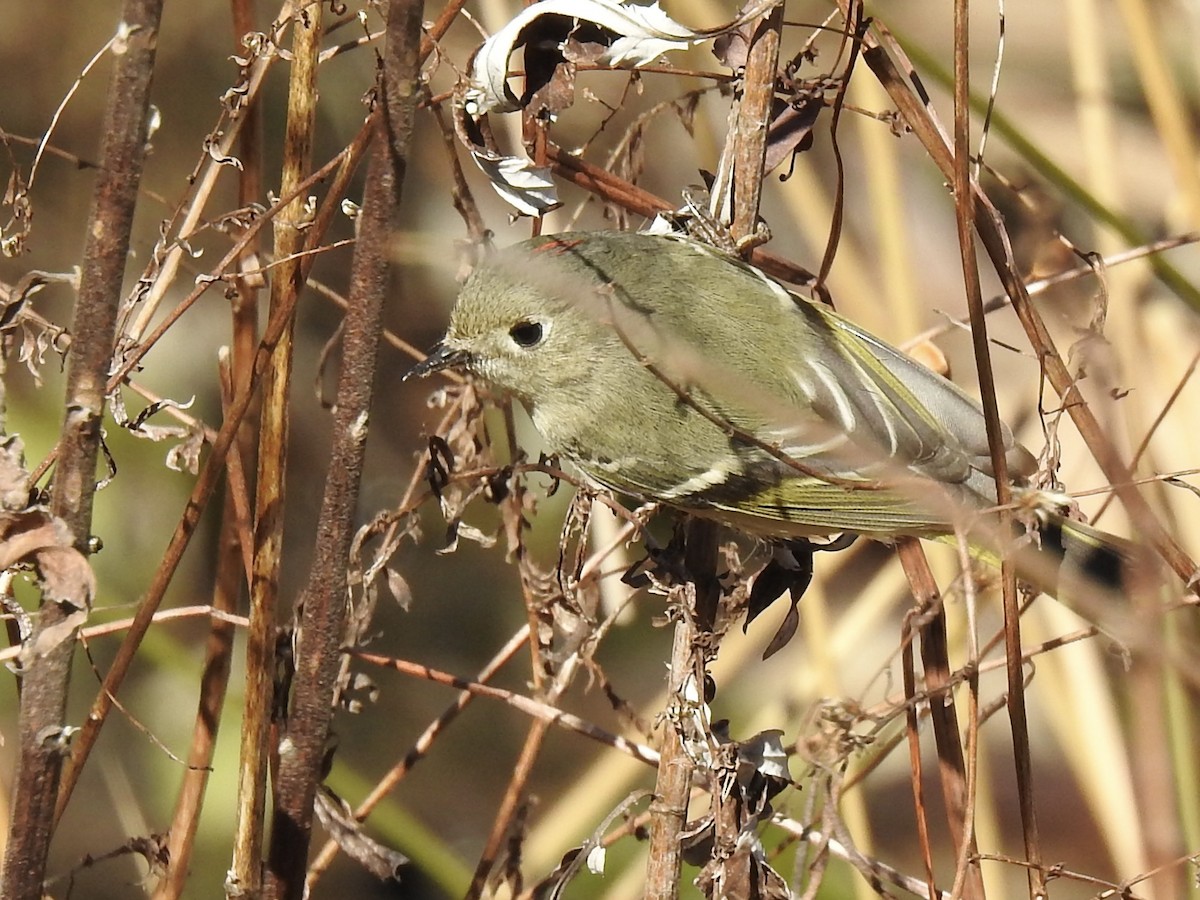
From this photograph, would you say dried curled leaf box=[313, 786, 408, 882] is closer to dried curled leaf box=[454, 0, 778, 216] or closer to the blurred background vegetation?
the blurred background vegetation

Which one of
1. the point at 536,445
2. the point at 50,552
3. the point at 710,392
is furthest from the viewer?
the point at 536,445

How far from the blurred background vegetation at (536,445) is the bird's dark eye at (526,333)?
0.39 feet

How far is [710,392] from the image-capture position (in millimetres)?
1557

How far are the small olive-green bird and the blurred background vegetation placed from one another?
0.36 feet

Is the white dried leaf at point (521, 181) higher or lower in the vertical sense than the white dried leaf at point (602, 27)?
lower

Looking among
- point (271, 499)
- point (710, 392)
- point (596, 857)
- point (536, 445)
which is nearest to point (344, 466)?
point (271, 499)

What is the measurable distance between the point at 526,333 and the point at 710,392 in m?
0.27

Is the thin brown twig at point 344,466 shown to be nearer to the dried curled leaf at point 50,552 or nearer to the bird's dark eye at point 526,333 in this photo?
the dried curled leaf at point 50,552

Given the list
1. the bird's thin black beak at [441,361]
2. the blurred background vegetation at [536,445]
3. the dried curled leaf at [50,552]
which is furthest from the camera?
the blurred background vegetation at [536,445]

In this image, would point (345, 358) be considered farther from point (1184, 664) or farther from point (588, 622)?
point (1184, 664)

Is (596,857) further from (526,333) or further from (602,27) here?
(602,27)

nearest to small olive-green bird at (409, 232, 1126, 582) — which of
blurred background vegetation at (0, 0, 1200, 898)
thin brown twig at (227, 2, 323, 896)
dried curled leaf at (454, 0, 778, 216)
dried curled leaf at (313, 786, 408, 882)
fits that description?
blurred background vegetation at (0, 0, 1200, 898)

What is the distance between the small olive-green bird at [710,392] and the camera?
160 cm

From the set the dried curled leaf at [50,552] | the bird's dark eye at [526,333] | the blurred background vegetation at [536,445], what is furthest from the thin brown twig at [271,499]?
the bird's dark eye at [526,333]
